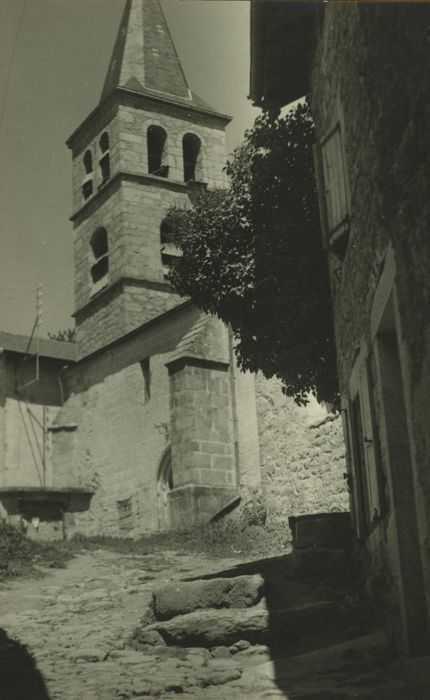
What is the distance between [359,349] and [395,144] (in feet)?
7.52

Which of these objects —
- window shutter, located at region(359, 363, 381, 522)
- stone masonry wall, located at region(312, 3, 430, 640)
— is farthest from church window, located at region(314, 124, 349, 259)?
window shutter, located at region(359, 363, 381, 522)

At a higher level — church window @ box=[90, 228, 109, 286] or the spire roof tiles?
the spire roof tiles

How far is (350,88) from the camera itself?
23.7 ft

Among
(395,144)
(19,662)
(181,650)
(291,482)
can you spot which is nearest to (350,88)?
(395,144)

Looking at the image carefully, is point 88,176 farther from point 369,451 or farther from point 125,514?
point 369,451

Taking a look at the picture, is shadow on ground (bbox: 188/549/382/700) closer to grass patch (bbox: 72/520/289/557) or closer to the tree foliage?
the tree foliage

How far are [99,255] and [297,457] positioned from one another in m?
15.5

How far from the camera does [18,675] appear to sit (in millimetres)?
6719

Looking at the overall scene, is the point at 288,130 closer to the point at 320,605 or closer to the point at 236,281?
the point at 236,281

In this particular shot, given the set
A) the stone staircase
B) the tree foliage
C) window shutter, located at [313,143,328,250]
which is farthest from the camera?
the tree foliage

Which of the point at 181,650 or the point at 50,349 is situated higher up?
the point at 50,349

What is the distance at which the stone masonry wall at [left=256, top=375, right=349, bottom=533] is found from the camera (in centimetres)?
1500

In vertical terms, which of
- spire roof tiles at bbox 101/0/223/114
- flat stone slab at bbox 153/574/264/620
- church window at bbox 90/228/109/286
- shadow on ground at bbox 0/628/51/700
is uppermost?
spire roof tiles at bbox 101/0/223/114

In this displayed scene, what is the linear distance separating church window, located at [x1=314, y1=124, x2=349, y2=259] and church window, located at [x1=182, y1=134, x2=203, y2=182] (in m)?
21.3
